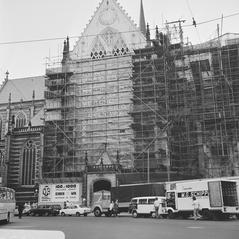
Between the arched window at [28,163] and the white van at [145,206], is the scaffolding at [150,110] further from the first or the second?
the white van at [145,206]

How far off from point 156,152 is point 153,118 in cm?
390

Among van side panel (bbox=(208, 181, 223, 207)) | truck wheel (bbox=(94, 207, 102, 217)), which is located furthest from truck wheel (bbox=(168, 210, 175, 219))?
truck wheel (bbox=(94, 207, 102, 217))

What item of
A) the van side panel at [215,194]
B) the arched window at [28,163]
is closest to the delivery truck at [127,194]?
the van side panel at [215,194]

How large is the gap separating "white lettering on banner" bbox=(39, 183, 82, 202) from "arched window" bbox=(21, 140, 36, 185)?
606 centimetres

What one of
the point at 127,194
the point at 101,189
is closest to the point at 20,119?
the point at 101,189

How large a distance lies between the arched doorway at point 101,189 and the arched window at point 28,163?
1051 cm

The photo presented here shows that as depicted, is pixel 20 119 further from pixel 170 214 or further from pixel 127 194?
pixel 170 214

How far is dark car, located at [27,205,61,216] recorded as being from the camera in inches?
1454

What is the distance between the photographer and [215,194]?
25.4m

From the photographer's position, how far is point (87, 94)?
46.8 metres

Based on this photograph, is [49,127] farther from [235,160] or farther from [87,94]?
[235,160]

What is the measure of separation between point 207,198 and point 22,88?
1839 inches

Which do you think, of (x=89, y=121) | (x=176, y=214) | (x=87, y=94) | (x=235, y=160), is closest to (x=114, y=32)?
(x=87, y=94)

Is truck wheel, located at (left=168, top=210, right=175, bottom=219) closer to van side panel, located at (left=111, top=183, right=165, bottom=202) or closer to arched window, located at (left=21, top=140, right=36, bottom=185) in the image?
van side panel, located at (left=111, top=183, right=165, bottom=202)
